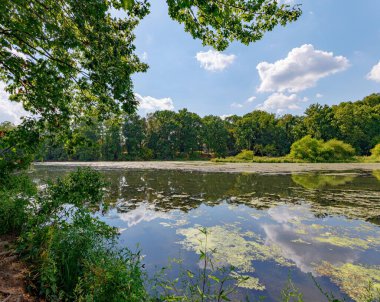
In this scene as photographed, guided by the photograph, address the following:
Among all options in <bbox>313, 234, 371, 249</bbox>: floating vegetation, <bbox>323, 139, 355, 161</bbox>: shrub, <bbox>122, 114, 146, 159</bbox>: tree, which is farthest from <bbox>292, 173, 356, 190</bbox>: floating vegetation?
<bbox>122, 114, 146, 159</bbox>: tree

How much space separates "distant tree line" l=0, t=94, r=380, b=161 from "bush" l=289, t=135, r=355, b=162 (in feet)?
44.0

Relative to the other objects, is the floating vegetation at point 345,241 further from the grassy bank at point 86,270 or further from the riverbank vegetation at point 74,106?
the riverbank vegetation at point 74,106

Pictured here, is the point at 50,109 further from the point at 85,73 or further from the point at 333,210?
the point at 333,210

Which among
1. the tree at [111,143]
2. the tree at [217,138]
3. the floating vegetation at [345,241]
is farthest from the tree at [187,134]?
the floating vegetation at [345,241]

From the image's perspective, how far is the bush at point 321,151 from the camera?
43.3m

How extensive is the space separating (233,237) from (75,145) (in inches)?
204

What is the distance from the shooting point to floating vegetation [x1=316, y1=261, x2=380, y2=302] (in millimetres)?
4035

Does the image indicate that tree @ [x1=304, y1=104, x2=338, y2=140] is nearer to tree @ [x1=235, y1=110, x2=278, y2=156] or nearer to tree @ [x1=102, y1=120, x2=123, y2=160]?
tree @ [x1=235, y1=110, x2=278, y2=156]

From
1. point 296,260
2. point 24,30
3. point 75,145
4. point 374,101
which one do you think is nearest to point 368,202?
point 296,260

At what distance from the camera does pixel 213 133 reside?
67188mm

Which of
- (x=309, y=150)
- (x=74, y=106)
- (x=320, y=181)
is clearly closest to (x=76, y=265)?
(x=74, y=106)

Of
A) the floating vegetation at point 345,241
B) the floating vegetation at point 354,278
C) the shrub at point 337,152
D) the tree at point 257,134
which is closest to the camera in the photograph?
the floating vegetation at point 354,278

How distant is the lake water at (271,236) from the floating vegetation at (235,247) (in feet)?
0.08

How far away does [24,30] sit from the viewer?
4891 millimetres
